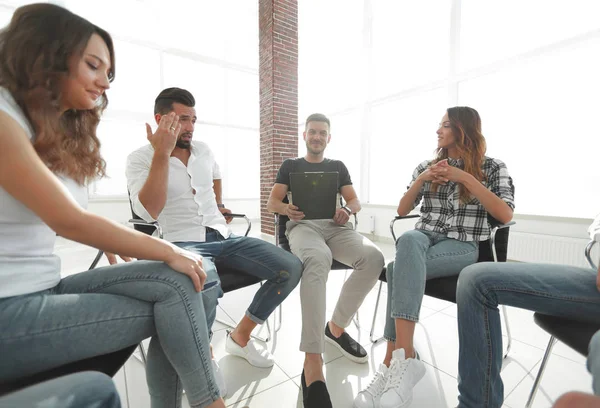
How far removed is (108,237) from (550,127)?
4033 millimetres

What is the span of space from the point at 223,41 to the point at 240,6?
972mm

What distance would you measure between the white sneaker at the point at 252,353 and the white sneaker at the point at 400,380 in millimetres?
600

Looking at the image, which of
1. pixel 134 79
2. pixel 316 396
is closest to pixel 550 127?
pixel 316 396

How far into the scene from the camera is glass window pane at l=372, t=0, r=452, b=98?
4059 mm

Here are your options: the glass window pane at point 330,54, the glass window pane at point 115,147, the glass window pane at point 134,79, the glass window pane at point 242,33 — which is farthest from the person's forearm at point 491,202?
the glass window pane at point 134,79

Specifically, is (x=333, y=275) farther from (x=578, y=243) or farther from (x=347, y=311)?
(x=578, y=243)

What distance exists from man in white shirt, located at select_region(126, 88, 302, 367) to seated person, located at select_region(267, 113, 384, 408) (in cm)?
12

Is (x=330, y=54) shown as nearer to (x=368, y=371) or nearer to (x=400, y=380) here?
(x=368, y=371)

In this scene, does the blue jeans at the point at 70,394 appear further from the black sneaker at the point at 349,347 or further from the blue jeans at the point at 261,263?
the black sneaker at the point at 349,347

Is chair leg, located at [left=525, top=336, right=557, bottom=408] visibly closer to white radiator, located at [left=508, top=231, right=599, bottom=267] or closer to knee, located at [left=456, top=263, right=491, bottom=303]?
knee, located at [left=456, top=263, right=491, bottom=303]

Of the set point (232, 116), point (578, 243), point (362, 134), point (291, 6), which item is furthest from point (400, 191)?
point (232, 116)

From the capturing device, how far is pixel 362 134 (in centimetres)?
529

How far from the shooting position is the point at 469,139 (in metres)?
1.55

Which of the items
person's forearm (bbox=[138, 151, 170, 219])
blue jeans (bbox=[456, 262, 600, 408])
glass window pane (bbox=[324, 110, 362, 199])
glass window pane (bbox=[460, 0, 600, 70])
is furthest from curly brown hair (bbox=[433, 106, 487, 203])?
glass window pane (bbox=[324, 110, 362, 199])
